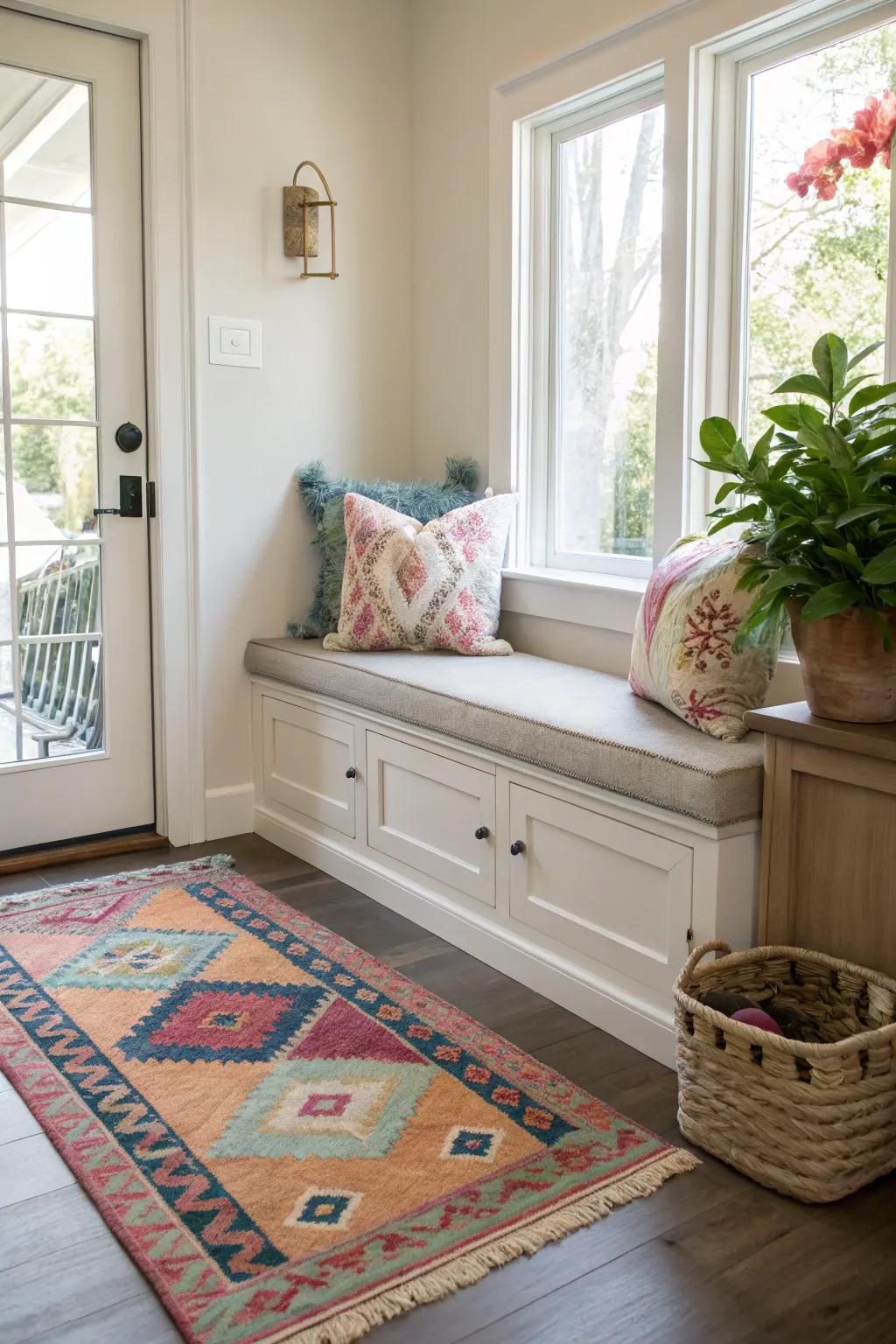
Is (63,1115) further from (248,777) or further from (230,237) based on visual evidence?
(230,237)

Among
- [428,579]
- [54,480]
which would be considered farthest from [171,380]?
[428,579]

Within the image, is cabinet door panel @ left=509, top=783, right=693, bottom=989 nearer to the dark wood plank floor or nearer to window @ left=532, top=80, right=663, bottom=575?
the dark wood plank floor

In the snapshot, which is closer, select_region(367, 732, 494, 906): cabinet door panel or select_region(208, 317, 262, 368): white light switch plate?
select_region(367, 732, 494, 906): cabinet door panel

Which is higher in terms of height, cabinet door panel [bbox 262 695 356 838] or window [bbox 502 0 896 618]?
window [bbox 502 0 896 618]

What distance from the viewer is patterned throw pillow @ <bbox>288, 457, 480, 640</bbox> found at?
3343 mm

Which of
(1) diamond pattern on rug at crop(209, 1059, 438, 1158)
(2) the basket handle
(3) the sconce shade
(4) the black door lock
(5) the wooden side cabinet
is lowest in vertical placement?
(1) diamond pattern on rug at crop(209, 1059, 438, 1158)

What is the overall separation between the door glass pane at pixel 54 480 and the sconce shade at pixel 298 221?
31.0 inches

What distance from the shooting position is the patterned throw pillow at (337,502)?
11.0 feet

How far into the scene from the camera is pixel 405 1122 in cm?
191

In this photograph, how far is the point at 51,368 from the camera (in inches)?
123

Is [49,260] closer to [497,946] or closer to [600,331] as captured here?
[600,331]

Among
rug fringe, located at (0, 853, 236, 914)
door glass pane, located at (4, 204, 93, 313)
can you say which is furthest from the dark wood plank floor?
door glass pane, located at (4, 204, 93, 313)

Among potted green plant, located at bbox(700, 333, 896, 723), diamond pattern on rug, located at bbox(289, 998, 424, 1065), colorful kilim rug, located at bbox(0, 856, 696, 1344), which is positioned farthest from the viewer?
diamond pattern on rug, located at bbox(289, 998, 424, 1065)

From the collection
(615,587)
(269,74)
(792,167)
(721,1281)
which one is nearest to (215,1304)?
(721,1281)
